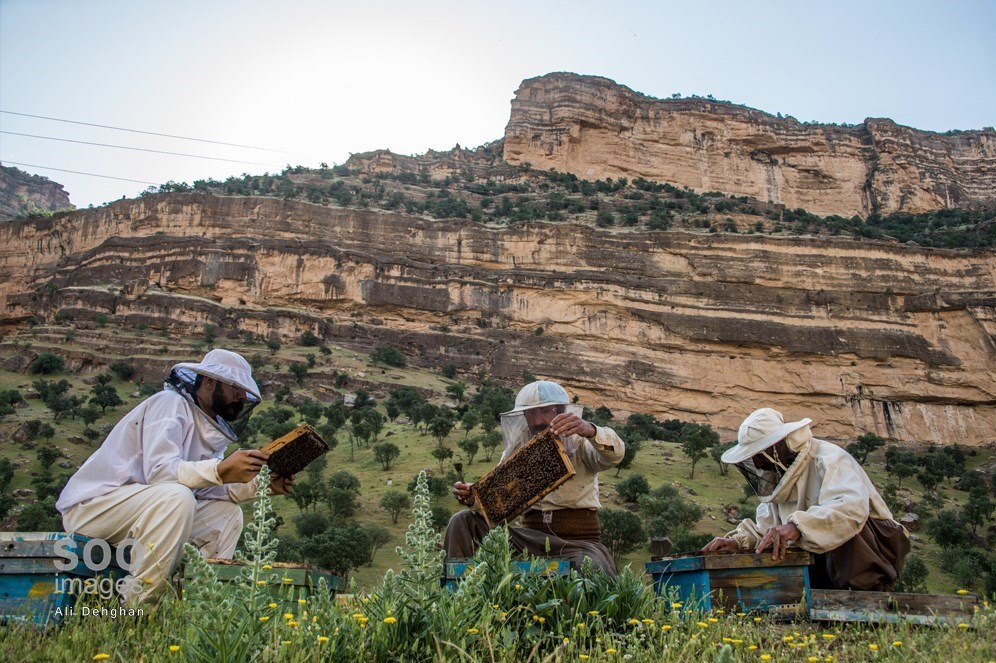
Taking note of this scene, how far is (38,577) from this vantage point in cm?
454

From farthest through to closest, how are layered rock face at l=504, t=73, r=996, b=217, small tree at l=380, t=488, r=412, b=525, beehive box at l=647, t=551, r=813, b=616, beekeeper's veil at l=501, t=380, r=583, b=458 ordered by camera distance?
layered rock face at l=504, t=73, r=996, b=217, small tree at l=380, t=488, r=412, b=525, beekeeper's veil at l=501, t=380, r=583, b=458, beehive box at l=647, t=551, r=813, b=616

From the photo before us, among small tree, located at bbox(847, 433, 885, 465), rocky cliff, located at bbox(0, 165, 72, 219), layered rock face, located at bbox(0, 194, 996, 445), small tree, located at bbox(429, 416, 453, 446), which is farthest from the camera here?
rocky cliff, located at bbox(0, 165, 72, 219)

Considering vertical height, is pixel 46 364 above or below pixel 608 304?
below

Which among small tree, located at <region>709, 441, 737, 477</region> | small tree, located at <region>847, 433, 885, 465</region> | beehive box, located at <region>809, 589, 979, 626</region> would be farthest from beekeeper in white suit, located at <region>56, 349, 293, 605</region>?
small tree, located at <region>847, 433, 885, 465</region>

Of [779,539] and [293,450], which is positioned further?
[293,450]

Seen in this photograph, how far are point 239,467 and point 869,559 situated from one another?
4733mm

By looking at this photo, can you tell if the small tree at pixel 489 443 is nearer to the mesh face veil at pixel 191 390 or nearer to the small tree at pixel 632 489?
the small tree at pixel 632 489

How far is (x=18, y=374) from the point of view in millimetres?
44562

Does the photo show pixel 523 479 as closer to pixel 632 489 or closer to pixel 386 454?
pixel 632 489

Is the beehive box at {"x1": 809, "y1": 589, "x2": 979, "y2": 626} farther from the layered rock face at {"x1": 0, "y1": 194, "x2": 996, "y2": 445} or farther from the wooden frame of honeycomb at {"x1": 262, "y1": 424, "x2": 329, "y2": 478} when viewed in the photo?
the layered rock face at {"x1": 0, "y1": 194, "x2": 996, "y2": 445}

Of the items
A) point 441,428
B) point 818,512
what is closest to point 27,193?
point 441,428

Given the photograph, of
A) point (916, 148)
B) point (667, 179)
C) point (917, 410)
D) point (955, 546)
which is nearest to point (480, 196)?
point (667, 179)

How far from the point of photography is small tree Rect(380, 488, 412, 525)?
2283 centimetres

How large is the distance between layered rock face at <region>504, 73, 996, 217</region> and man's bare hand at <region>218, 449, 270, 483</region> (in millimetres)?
80147
